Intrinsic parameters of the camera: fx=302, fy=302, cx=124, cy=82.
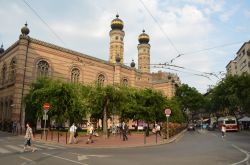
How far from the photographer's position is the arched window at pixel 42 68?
42344 millimetres

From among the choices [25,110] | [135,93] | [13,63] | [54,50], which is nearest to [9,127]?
[25,110]

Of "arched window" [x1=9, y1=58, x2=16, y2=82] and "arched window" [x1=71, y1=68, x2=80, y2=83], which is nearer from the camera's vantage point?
"arched window" [x1=9, y1=58, x2=16, y2=82]

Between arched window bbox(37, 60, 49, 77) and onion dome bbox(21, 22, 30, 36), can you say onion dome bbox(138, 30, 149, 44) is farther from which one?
onion dome bbox(21, 22, 30, 36)

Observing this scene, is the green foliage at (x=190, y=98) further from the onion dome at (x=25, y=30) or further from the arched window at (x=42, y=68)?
the onion dome at (x=25, y=30)

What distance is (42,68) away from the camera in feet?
141

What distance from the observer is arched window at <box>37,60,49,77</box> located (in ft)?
139

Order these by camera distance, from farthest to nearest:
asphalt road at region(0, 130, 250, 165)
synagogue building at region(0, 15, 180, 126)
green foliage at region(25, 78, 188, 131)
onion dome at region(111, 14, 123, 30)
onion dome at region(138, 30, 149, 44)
→ onion dome at region(138, 30, 149, 44)
onion dome at region(111, 14, 123, 30)
synagogue building at region(0, 15, 180, 126)
green foliage at region(25, 78, 188, 131)
asphalt road at region(0, 130, 250, 165)

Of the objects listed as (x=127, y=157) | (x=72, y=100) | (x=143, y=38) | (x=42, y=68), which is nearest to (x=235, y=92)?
(x=72, y=100)

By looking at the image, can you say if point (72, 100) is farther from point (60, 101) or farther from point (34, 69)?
point (34, 69)

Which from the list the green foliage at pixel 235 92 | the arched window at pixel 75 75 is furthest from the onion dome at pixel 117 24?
the green foliage at pixel 235 92

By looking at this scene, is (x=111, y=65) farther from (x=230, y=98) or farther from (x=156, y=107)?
(x=230, y=98)

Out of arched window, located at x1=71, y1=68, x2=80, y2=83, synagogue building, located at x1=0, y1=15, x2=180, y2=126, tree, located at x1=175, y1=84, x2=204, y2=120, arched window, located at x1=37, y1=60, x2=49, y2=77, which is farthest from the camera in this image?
tree, located at x1=175, y1=84, x2=204, y2=120

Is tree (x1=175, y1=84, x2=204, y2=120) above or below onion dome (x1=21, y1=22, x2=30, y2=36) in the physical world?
below

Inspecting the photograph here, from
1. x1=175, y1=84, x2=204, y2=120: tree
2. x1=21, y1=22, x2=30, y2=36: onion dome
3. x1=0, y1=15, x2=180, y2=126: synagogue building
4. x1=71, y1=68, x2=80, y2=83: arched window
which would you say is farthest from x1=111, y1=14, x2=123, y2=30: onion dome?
x1=21, y1=22, x2=30, y2=36: onion dome
